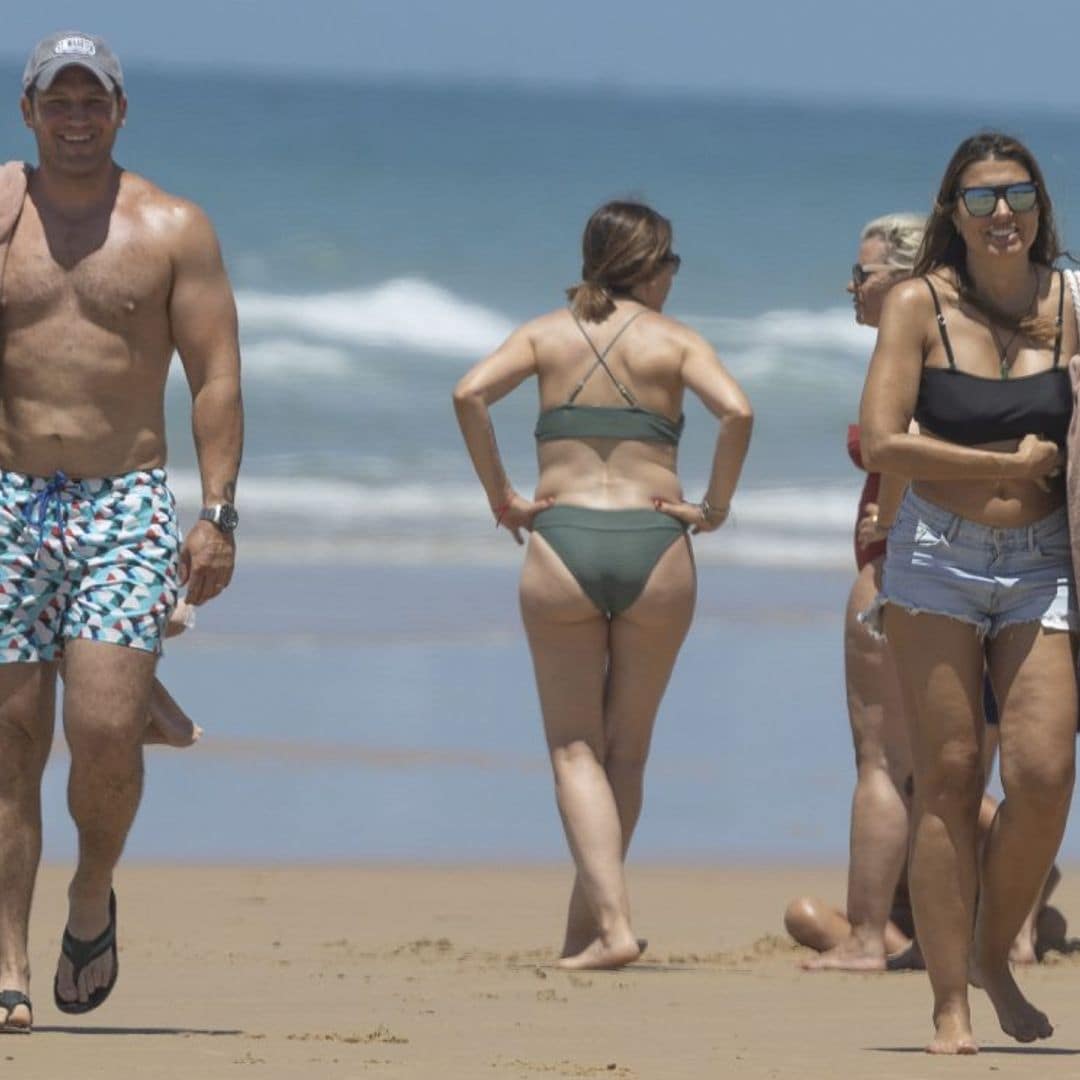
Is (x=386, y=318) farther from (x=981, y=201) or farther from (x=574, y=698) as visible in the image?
(x=981, y=201)

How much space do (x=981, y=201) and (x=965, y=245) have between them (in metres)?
0.15

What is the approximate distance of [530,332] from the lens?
7.76 m

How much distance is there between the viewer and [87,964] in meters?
5.81

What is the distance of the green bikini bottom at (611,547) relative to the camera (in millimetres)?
7527

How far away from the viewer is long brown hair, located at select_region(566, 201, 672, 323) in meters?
7.70

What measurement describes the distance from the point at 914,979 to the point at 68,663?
249 cm

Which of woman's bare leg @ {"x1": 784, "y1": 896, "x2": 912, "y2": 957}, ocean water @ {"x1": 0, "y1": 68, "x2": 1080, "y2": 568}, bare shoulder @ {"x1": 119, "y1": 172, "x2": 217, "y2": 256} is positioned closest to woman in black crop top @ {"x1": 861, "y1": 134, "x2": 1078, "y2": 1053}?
ocean water @ {"x1": 0, "y1": 68, "x2": 1080, "y2": 568}

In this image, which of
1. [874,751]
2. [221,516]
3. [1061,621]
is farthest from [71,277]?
[874,751]

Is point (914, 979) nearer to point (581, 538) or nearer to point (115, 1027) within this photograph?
point (581, 538)

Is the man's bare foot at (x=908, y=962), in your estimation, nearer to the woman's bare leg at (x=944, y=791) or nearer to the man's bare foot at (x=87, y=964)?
the woman's bare leg at (x=944, y=791)

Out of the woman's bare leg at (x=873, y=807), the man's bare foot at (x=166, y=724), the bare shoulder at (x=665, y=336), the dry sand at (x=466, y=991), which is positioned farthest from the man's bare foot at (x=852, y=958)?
the man's bare foot at (x=166, y=724)

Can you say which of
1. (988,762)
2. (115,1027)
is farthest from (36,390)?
(988,762)

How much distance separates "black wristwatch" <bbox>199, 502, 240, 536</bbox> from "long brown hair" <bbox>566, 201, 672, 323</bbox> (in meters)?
2.06

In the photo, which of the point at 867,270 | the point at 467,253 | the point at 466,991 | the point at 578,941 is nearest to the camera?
the point at 466,991
